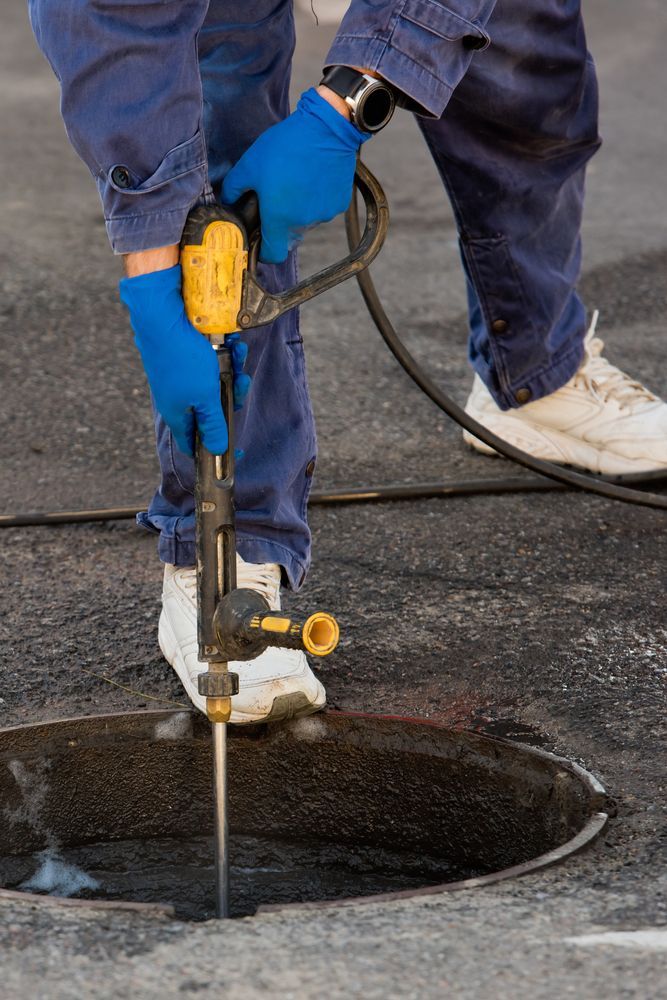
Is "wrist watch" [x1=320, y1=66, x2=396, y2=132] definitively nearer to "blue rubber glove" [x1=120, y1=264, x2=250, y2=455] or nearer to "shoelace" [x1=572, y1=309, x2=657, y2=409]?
"blue rubber glove" [x1=120, y1=264, x2=250, y2=455]

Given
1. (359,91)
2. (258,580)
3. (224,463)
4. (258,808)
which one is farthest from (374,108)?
(258,808)

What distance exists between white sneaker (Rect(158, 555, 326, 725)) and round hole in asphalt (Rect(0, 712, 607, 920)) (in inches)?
1.9

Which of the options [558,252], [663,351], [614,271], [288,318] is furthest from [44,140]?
[288,318]

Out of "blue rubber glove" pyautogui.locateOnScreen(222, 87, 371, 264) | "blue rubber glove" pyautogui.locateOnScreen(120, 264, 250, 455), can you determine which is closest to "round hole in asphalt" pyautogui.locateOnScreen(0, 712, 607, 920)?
"blue rubber glove" pyautogui.locateOnScreen(120, 264, 250, 455)

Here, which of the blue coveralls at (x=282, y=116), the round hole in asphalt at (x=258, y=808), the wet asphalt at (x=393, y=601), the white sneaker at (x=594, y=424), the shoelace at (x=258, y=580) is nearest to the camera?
the wet asphalt at (x=393, y=601)

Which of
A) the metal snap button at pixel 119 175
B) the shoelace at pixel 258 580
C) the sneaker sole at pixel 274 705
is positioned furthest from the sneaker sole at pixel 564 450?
the metal snap button at pixel 119 175

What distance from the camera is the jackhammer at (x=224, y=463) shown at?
5.15 ft

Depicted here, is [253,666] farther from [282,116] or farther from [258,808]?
[282,116]

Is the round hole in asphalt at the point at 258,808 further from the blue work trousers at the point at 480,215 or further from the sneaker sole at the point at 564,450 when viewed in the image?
the sneaker sole at the point at 564,450

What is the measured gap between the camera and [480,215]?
2.52m

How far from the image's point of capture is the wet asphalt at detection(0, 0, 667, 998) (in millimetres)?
1300

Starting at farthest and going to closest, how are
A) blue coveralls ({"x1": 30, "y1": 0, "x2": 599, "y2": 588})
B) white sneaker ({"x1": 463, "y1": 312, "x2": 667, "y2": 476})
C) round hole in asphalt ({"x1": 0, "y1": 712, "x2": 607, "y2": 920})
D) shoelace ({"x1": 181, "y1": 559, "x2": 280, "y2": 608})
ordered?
1. white sneaker ({"x1": 463, "y1": 312, "x2": 667, "y2": 476})
2. shoelace ({"x1": 181, "y1": 559, "x2": 280, "y2": 608})
3. round hole in asphalt ({"x1": 0, "y1": 712, "x2": 607, "y2": 920})
4. blue coveralls ({"x1": 30, "y1": 0, "x2": 599, "y2": 588})

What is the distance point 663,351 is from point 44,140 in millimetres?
3724

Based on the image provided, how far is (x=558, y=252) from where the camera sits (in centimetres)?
264
